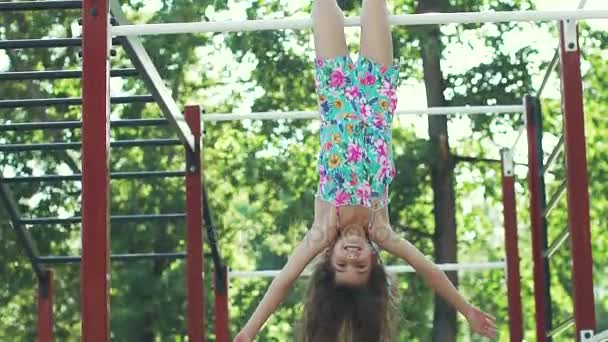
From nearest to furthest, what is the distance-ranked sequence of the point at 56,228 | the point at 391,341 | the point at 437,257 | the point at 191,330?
the point at 391,341 → the point at 191,330 → the point at 437,257 → the point at 56,228

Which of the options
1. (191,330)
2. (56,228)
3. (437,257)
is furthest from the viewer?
(56,228)

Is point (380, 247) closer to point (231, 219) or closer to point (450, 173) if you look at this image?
point (450, 173)

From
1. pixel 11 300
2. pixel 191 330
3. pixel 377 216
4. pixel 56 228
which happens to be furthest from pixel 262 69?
pixel 377 216

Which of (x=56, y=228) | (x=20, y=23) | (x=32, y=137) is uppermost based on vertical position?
(x=20, y=23)

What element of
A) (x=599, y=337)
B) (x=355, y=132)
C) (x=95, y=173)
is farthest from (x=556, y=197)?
(x=95, y=173)

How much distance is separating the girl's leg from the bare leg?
71 millimetres

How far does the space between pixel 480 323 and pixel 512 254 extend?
2372 mm

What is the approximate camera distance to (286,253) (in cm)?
1089

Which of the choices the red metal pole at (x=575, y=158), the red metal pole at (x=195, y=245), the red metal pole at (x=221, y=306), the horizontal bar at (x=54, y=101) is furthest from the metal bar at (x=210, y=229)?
the red metal pole at (x=575, y=158)

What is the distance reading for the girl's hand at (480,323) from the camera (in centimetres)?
390

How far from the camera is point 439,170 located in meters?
9.99

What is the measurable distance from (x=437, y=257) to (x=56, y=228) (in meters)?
3.15

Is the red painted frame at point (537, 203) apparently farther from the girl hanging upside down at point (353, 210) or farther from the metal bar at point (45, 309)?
the metal bar at point (45, 309)

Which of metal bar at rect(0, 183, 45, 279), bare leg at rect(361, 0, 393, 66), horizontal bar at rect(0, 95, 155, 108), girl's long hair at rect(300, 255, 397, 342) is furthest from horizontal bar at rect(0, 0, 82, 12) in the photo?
metal bar at rect(0, 183, 45, 279)
